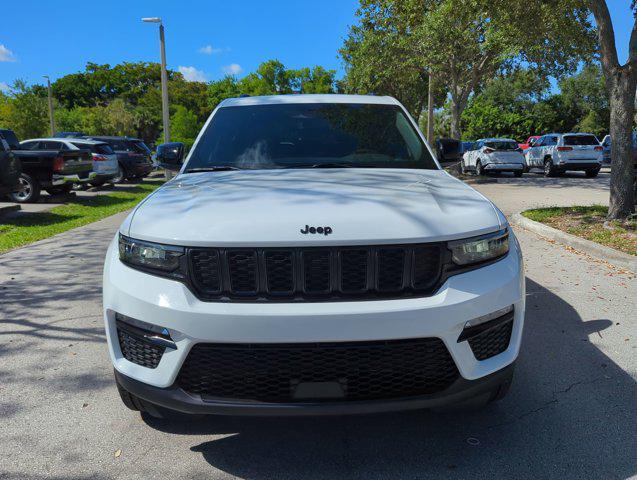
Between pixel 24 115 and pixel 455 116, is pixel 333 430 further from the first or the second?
pixel 24 115

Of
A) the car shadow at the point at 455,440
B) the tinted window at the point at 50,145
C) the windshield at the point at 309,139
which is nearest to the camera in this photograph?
the car shadow at the point at 455,440

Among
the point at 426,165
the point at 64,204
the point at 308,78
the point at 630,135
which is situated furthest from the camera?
the point at 308,78

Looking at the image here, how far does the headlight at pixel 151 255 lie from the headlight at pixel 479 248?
120cm

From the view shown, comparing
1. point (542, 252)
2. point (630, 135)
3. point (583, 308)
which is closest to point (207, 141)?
point (583, 308)

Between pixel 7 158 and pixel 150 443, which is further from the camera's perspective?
pixel 7 158

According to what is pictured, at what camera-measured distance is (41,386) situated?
354cm

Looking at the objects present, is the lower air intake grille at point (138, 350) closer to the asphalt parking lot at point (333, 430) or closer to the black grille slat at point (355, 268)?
the asphalt parking lot at point (333, 430)

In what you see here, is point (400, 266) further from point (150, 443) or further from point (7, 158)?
point (7, 158)

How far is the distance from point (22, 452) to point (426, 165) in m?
2.92

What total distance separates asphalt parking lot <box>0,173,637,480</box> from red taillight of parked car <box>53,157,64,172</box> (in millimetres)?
10349

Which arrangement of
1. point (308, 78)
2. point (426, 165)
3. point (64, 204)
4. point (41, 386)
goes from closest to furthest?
point (41, 386)
point (426, 165)
point (64, 204)
point (308, 78)

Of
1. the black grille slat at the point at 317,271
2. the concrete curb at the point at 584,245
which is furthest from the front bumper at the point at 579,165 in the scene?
the black grille slat at the point at 317,271

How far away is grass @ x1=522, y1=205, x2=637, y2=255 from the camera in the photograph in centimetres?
788

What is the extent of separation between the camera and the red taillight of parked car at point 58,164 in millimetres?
13812
